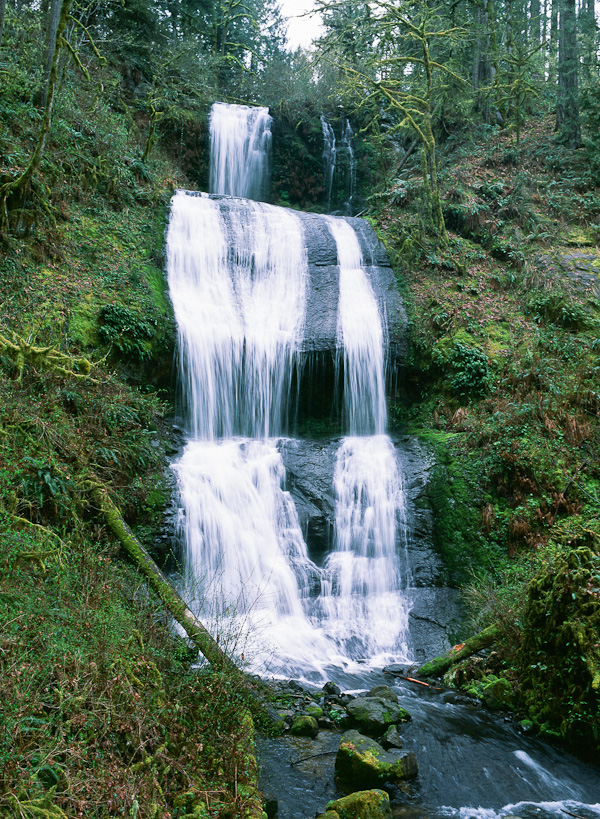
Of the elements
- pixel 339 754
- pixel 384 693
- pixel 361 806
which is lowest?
pixel 384 693

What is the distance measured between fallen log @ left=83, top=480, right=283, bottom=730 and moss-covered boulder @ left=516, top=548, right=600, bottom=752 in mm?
2728

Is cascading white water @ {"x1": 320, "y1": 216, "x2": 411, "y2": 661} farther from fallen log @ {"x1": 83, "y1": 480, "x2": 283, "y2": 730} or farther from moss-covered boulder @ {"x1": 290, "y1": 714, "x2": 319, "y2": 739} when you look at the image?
fallen log @ {"x1": 83, "y1": 480, "x2": 283, "y2": 730}

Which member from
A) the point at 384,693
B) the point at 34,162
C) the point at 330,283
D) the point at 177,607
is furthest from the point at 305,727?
the point at 330,283

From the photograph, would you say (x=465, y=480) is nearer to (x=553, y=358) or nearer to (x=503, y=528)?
(x=503, y=528)

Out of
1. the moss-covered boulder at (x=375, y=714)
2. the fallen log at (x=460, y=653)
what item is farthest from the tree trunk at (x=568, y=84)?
the moss-covered boulder at (x=375, y=714)

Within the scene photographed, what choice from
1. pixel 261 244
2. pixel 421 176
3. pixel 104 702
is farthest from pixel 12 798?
pixel 421 176

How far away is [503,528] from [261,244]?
8.66 metres

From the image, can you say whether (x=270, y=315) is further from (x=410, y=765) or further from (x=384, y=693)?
(x=410, y=765)

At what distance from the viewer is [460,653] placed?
6887mm

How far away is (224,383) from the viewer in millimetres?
11188

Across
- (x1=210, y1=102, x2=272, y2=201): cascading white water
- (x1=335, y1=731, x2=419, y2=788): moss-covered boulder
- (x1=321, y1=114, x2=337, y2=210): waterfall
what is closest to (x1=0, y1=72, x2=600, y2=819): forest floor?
(x1=335, y1=731, x2=419, y2=788): moss-covered boulder

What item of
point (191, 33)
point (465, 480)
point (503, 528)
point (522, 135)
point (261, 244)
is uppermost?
point (191, 33)

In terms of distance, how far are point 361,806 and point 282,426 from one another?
795cm

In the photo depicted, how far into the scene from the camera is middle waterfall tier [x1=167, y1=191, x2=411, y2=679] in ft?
27.0
